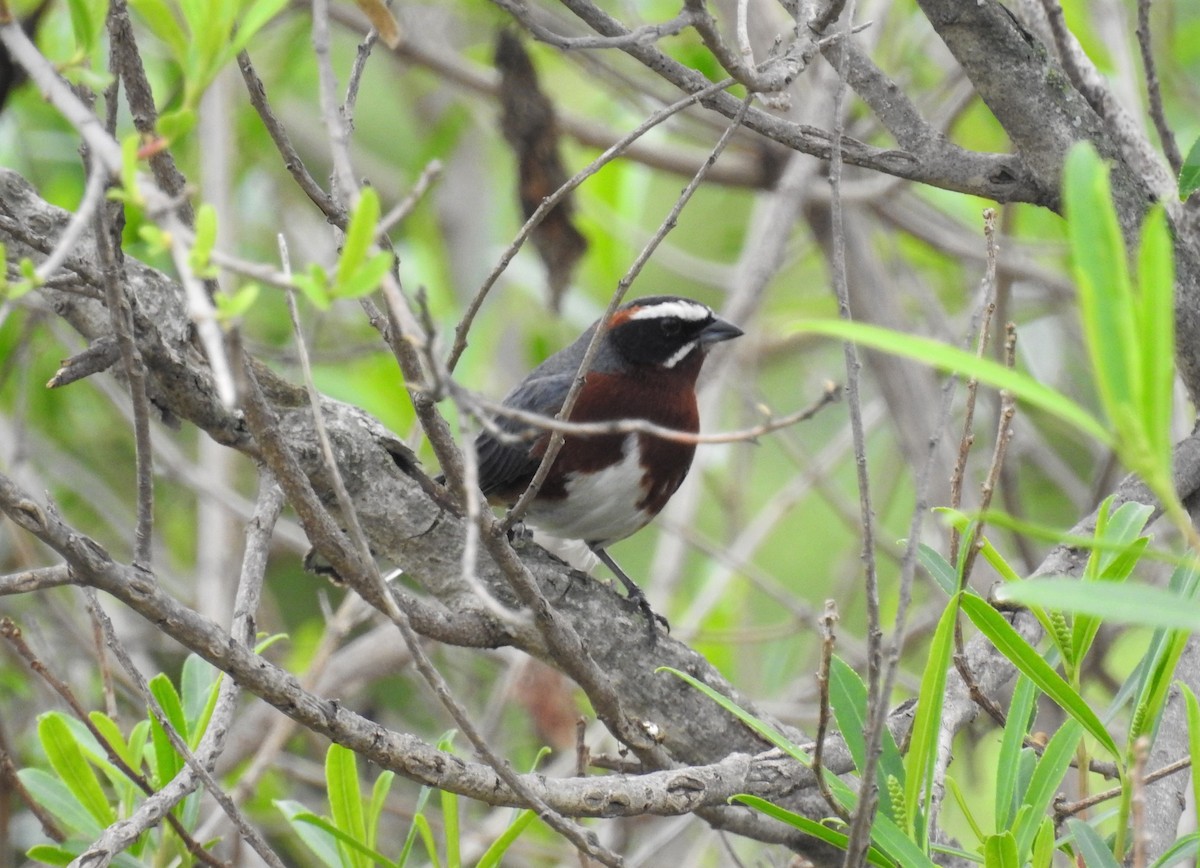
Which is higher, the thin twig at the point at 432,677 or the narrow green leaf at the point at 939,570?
the narrow green leaf at the point at 939,570

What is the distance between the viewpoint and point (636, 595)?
3977 millimetres

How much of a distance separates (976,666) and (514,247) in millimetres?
1229

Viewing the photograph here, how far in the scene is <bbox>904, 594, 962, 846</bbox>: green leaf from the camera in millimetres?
1815

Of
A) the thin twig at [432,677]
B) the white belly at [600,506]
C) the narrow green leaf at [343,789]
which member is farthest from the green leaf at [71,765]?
the white belly at [600,506]

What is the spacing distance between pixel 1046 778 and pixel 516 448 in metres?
2.27

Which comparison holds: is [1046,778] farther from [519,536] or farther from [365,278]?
[519,536]

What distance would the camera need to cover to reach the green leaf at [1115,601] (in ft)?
3.55

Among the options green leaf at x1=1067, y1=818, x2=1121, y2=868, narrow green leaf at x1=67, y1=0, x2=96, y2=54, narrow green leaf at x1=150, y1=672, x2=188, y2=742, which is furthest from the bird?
narrow green leaf at x1=67, y1=0, x2=96, y2=54

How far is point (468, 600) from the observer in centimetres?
272

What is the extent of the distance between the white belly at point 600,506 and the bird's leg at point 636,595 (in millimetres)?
145

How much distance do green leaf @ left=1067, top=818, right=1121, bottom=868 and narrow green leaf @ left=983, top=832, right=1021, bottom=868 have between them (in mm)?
111

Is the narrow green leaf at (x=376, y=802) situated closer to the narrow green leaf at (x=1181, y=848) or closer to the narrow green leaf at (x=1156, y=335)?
the narrow green leaf at (x=1181, y=848)

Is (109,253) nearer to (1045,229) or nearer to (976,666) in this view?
(976,666)

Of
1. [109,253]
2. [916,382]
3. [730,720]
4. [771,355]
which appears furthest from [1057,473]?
[109,253]
